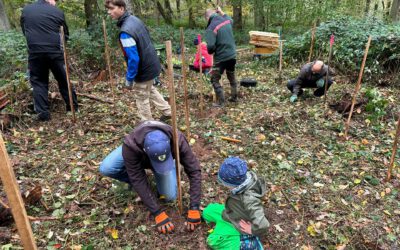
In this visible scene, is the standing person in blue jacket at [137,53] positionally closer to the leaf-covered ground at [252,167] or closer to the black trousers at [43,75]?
the leaf-covered ground at [252,167]

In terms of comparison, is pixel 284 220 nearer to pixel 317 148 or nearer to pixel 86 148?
pixel 317 148

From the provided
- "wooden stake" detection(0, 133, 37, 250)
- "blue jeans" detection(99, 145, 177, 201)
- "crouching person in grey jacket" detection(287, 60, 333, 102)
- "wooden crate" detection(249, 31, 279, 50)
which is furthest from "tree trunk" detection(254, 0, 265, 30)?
"wooden stake" detection(0, 133, 37, 250)

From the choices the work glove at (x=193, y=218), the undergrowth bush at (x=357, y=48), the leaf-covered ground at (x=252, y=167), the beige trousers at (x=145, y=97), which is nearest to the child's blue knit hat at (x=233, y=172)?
the work glove at (x=193, y=218)

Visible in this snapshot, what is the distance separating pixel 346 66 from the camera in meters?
7.54

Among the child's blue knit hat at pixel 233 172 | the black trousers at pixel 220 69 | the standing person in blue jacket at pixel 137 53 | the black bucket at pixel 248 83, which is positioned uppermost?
the standing person in blue jacket at pixel 137 53

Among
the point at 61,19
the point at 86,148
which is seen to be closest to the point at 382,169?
the point at 86,148

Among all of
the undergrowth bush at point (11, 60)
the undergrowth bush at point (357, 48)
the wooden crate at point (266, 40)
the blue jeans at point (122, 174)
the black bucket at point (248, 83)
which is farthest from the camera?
the wooden crate at point (266, 40)

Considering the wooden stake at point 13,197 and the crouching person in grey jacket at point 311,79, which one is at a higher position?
the wooden stake at point 13,197

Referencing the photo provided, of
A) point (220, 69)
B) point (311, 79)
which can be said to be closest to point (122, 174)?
point (220, 69)

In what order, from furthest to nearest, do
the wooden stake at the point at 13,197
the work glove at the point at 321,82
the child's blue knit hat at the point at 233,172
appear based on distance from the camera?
1. the work glove at the point at 321,82
2. the child's blue knit hat at the point at 233,172
3. the wooden stake at the point at 13,197

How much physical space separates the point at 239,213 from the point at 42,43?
3925 mm

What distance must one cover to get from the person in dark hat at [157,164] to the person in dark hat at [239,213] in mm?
258

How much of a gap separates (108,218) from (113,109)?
2.82 meters

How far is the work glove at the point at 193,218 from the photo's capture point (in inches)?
113
